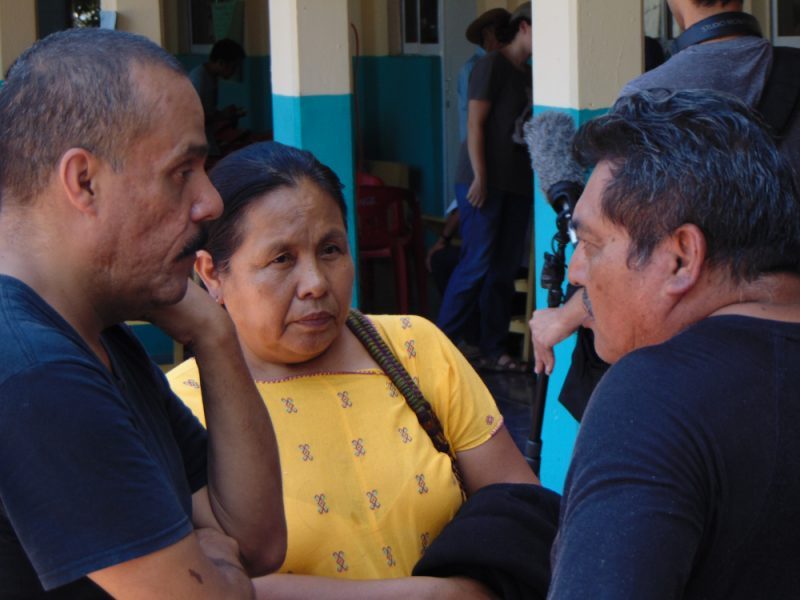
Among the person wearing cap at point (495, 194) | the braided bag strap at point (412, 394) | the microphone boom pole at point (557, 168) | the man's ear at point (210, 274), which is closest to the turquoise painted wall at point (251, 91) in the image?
the person wearing cap at point (495, 194)

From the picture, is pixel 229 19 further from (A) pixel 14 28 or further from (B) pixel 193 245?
(B) pixel 193 245

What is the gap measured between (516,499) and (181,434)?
644 millimetres

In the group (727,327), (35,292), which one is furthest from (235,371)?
(727,327)

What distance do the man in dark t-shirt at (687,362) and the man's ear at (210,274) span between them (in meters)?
1.04

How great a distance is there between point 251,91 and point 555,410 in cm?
918

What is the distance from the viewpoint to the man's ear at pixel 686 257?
1.60 m

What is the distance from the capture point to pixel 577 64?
13.7 feet

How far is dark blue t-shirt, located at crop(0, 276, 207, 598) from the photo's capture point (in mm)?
1368

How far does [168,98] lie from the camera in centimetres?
160

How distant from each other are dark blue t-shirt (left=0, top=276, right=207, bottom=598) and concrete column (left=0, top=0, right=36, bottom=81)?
630 centimetres

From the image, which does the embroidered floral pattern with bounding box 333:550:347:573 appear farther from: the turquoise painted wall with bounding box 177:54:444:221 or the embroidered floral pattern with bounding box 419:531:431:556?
the turquoise painted wall with bounding box 177:54:444:221

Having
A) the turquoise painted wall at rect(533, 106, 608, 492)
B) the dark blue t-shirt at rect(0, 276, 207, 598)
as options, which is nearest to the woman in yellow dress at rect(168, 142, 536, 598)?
the dark blue t-shirt at rect(0, 276, 207, 598)

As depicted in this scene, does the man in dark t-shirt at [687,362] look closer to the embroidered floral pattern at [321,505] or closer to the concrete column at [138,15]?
the embroidered floral pattern at [321,505]

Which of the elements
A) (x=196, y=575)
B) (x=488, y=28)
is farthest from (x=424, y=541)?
(x=488, y=28)
